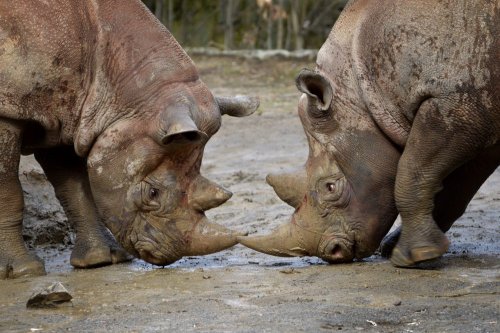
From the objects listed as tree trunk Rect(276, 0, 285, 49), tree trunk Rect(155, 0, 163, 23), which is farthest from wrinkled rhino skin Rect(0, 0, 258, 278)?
tree trunk Rect(155, 0, 163, 23)

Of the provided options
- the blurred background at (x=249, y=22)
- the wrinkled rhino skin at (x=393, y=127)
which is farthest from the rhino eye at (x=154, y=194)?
the blurred background at (x=249, y=22)

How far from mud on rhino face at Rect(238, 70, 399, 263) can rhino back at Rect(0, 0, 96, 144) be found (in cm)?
135

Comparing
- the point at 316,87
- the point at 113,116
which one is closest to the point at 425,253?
the point at 316,87

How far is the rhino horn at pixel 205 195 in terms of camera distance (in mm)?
8031

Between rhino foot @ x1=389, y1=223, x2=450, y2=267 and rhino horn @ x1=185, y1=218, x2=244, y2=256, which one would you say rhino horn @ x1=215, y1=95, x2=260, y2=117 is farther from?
rhino foot @ x1=389, y1=223, x2=450, y2=267

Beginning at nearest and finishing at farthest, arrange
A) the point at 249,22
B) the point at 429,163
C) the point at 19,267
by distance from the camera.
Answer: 1. the point at 429,163
2. the point at 19,267
3. the point at 249,22

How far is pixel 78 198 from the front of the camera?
28.8 ft

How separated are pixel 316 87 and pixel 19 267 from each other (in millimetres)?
2114

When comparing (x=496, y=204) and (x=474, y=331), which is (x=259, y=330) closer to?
(x=474, y=331)

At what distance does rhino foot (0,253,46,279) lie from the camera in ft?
26.2

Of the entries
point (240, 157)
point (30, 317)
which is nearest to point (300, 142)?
point (240, 157)

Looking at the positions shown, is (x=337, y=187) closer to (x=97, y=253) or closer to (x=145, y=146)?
(x=145, y=146)

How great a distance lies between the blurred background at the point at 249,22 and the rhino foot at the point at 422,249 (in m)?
11.8

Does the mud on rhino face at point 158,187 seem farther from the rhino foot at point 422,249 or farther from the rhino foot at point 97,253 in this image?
the rhino foot at point 422,249
